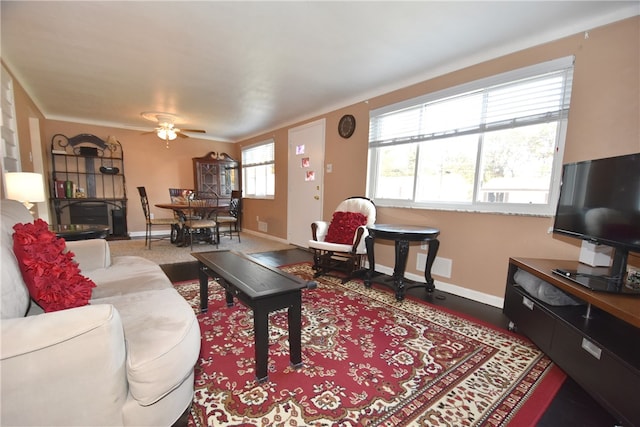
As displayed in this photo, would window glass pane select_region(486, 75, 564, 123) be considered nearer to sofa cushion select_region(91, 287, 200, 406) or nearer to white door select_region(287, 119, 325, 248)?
white door select_region(287, 119, 325, 248)

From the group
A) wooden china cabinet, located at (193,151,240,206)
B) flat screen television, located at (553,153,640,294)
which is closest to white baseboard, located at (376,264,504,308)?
flat screen television, located at (553,153,640,294)

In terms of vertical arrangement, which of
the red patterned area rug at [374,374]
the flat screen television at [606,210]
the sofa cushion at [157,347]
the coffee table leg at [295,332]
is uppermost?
the flat screen television at [606,210]

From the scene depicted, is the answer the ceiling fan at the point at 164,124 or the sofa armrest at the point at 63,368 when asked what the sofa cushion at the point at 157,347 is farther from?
the ceiling fan at the point at 164,124

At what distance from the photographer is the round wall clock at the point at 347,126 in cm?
377

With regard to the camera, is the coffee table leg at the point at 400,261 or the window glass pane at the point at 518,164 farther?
the coffee table leg at the point at 400,261

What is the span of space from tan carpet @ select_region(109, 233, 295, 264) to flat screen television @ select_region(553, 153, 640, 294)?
3.93 m

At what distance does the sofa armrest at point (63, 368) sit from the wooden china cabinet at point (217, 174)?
5577mm

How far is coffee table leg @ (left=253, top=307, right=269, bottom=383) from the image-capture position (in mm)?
1368

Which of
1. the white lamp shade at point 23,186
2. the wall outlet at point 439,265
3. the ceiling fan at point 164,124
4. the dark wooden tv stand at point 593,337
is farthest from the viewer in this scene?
the ceiling fan at point 164,124

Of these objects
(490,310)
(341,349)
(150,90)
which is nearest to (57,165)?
(150,90)

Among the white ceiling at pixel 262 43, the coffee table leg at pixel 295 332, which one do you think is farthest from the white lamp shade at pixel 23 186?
the coffee table leg at pixel 295 332

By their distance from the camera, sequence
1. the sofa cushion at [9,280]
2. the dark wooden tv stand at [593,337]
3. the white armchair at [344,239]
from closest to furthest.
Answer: the sofa cushion at [9,280]
the dark wooden tv stand at [593,337]
the white armchair at [344,239]

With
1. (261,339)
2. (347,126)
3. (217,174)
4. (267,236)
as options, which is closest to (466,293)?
(261,339)

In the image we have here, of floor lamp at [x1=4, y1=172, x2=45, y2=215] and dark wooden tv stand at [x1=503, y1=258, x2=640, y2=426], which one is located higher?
floor lamp at [x1=4, y1=172, x2=45, y2=215]
